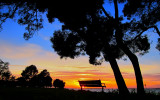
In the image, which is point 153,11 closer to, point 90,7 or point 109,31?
point 109,31

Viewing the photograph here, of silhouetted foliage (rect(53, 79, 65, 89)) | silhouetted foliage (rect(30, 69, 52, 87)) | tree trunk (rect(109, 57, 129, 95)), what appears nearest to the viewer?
tree trunk (rect(109, 57, 129, 95))

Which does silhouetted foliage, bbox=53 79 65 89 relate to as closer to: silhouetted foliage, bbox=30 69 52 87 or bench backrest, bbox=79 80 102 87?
silhouetted foliage, bbox=30 69 52 87

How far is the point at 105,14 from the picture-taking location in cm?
1279

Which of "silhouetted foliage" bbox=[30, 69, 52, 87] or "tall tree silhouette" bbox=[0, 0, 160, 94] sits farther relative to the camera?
"silhouetted foliage" bbox=[30, 69, 52, 87]

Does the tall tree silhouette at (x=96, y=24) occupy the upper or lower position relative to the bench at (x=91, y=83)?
upper

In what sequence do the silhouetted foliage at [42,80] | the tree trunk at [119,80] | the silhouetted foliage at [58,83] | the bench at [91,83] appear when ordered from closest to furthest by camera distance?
1. the tree trunk at [119,80]
2. the bench at [91,83]
3. the silhouetted foliage at [42,80]
4. the silhouetted foliage at [58,83]

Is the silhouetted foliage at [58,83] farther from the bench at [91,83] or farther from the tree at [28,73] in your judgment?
the bench at [91,83]

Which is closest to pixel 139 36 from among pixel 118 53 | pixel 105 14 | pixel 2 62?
pixel 118 53

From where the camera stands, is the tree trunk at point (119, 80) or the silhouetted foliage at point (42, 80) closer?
the tree trunk at point (119, 80)

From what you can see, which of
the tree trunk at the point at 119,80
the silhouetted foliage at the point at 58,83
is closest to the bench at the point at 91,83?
the tree trunk at the point at 119,80

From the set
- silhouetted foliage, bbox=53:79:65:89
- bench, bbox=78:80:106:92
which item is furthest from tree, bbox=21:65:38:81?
bench, bbox=78:80:106:92

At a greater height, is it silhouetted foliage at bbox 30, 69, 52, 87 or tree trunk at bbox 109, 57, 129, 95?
silhouetted foliage at bbox 30, 69, 52, 87

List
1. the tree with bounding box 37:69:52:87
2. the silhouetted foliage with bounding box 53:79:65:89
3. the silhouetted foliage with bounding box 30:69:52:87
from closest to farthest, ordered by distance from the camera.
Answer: the silhouetted foliage with bounding box 30:69:52:87, the tree with bounding box 37:69:52:87, the silhouetted foliage with bounding box 53:79:65:89

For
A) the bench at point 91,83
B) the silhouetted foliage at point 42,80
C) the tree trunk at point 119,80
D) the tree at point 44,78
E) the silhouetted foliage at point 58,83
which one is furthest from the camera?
the silhouetted foliage at point 58,83
